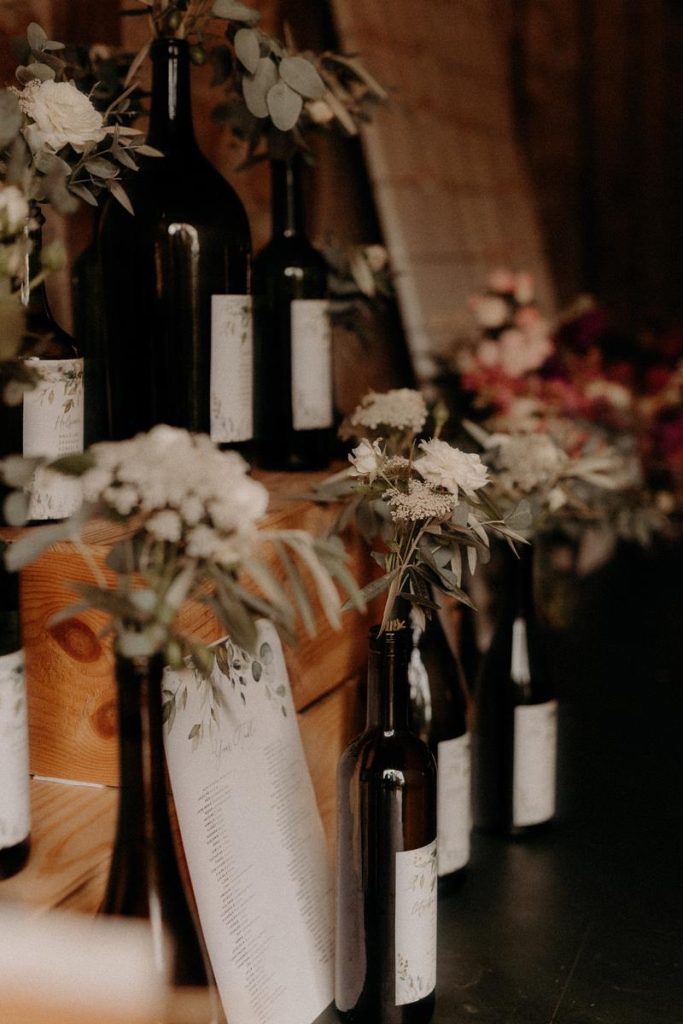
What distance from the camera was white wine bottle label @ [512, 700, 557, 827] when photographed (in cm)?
122

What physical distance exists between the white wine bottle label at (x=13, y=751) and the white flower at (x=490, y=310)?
3.91 ft

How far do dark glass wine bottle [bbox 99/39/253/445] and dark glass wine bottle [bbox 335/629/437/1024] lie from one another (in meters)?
0.32

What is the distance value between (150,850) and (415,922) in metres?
0.26

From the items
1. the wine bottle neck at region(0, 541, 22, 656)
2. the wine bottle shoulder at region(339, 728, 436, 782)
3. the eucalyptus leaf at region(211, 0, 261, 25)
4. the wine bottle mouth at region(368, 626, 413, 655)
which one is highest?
the eucalyptus leaf at region(211, 0, 261, 25)

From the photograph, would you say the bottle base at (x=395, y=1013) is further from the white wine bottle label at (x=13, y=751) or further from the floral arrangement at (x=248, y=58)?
the floral arrangement at (x=248, y=58)

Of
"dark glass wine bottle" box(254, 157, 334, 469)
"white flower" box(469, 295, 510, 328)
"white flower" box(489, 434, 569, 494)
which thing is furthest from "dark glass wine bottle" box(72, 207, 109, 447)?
"white flower" box(469, 295, 510, 328)

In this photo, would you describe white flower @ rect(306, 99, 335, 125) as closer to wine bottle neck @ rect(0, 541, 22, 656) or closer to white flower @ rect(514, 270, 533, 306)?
wine bottle neck @ rect(0, 541, 22, 656)

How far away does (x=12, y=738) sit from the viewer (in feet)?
2.47

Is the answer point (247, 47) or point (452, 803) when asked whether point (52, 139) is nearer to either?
point (247, 47)

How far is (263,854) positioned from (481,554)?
298 mm

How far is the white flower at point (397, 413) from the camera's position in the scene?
108cm

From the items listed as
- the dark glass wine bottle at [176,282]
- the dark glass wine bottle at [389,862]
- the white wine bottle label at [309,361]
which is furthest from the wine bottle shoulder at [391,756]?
the white wine bottle label at [309,361]

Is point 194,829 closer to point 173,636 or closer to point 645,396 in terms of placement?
point 173,636

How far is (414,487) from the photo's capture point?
846mm
